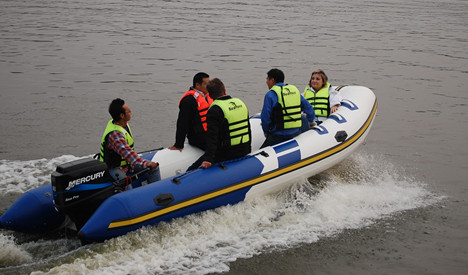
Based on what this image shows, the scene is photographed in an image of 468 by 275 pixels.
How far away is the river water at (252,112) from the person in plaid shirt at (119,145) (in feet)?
1.95

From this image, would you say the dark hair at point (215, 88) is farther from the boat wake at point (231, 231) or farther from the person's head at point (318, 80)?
the person's head at point (318, 80)

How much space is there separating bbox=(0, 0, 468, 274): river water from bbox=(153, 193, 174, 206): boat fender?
0.23 metres

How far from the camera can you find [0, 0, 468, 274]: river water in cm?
471

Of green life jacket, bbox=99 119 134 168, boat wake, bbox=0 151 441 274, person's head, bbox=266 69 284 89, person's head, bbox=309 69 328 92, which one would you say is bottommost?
boat wake, bbox=0 151 441 274

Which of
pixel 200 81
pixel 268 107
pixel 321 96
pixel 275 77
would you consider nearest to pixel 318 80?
pixel 321 96

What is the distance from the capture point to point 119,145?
4.72 meters

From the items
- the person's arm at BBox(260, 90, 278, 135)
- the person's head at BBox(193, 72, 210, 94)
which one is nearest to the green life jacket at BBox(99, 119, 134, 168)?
the person's head at BBox(193, 72, 210, 94)

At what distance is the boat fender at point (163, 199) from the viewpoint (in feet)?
15.4

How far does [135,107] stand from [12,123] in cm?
207

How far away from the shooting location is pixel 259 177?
5.37 metres

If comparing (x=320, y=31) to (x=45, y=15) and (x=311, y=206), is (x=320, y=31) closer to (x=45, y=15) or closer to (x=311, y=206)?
(x=45, y=15)

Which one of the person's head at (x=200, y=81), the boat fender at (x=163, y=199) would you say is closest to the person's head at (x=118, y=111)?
the boat fender at (x=163, y=199)

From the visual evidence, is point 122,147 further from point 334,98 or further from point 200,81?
point 334,98

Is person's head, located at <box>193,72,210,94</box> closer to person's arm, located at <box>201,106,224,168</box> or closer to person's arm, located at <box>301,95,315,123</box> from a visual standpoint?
person's arm, located at <box>201,106,224,168</box>
